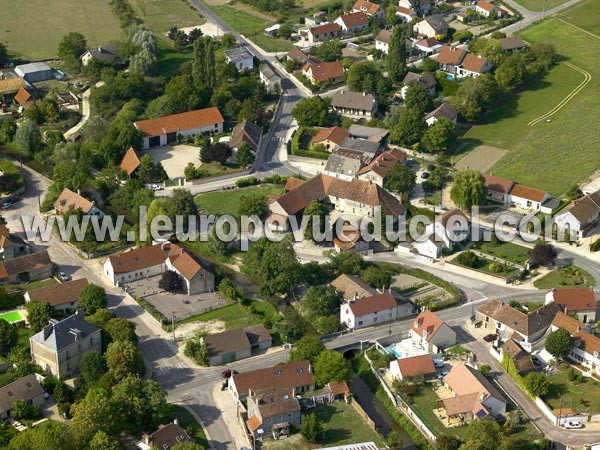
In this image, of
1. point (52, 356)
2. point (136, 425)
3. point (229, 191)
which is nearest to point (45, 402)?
point (52, 356)

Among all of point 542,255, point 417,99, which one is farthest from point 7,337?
point 417,99

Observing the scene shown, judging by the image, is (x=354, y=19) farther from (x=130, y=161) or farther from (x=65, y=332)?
(x=65, y=332)

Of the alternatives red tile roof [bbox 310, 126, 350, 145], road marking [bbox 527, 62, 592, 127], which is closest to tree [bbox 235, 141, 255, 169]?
red tile roof [bbox 310, 126, 350, 145]

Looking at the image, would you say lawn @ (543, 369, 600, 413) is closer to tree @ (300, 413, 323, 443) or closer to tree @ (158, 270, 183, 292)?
tree @ (300, 413, 323, 443)

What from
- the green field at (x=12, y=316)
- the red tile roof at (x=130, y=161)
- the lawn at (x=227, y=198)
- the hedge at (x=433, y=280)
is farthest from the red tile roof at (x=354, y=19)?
the green field at (x=12, y=316)

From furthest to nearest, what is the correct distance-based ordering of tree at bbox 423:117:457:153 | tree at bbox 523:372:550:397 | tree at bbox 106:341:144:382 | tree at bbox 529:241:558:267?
tree at bbox 423:117:457:153, tree at bbox 529:241:558:267, tree at bbox 106:341:144:382, tree at bbox 523:372:550:397

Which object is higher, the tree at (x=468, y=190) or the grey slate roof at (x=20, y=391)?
the tree at (x=468, y=190)

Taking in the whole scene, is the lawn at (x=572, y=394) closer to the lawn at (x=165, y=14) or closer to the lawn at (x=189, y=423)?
the lawn at (x=189, y=423)
